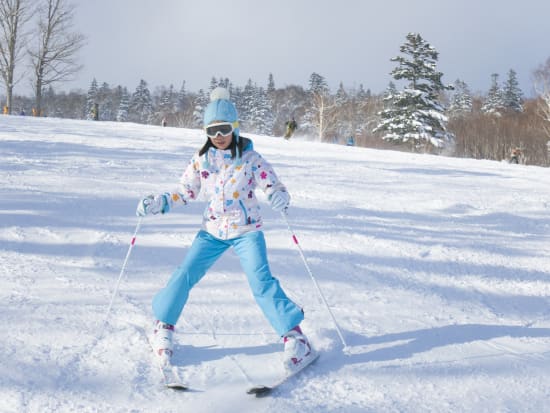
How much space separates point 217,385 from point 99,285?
4.74 feet

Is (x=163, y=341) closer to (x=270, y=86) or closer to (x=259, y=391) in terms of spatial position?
(x=259, y=391)

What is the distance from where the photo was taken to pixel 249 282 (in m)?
2.53

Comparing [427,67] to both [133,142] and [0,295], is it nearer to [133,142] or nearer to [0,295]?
[133,142]

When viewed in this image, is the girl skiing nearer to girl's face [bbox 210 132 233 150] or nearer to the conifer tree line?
girl's face [bbox 210 132 233 150]

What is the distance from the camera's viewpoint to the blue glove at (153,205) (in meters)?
2.63

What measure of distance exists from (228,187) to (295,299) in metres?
1.14

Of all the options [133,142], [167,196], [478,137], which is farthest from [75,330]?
[478,137]

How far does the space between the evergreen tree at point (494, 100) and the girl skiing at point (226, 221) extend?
61.2 meters

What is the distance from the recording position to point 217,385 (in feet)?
7.20

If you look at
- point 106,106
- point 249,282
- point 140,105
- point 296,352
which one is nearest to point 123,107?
point 140,105

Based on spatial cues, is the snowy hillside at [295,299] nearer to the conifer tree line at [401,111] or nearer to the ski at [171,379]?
the ski at [171,379]

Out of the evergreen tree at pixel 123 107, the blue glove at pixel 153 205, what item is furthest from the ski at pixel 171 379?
the evergreen tree at pixel 123 107

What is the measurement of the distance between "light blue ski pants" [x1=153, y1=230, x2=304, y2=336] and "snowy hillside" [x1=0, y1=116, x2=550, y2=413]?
218 mm

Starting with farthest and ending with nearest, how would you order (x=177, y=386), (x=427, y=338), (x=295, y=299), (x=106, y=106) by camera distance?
1. (x=106, y=106)
2. (x=295, y=299)
3. (x=427, y=338)
4. (x=177, y=386)
